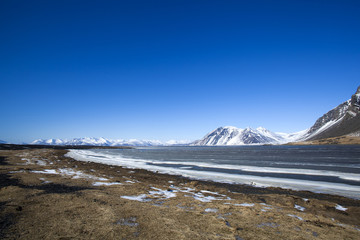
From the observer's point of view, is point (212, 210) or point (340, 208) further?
point (340, 208)

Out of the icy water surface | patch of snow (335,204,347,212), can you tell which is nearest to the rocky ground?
patch of snow (335,204,347,212)

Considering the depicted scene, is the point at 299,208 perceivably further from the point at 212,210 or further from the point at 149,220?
the point at 149,220

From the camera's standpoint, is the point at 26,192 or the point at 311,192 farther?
the point at 311,192

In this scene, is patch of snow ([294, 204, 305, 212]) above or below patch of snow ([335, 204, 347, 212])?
above

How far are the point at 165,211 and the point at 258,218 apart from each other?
3825 mm

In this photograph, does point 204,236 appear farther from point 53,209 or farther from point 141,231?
point 53,209

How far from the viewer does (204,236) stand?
5.82 m

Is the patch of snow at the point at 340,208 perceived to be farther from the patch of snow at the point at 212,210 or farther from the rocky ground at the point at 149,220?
the patch of snow at the point at 212,210

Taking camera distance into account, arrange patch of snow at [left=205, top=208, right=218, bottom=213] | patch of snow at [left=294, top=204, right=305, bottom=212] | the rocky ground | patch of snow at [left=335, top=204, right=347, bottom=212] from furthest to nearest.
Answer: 1. patch of snow at [left=335, top=204, right=347, bottom=212]
2. patch of snow at [left=294, top=204, right=305, bottom=212]
3. patch of snow at [left=205, top=208, right=218, bottom=213]
4. the rocky ground

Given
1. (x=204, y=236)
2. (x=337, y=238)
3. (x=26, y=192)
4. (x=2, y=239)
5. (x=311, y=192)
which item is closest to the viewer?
(x=2, y=239)

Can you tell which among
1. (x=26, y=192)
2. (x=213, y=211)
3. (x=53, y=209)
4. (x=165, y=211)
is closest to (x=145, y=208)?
(x=165, y=211)

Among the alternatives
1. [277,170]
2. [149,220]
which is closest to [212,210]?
[149,220]

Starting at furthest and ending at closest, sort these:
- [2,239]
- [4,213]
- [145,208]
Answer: [145,208] < [4,213] < [2,239]

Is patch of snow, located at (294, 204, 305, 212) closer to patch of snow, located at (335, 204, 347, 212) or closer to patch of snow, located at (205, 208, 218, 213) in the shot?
patch of snow, located at (335, 204, 347, 212)
